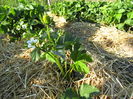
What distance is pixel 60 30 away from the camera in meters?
1.02

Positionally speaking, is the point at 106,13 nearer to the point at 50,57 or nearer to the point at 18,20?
the point at 18,20

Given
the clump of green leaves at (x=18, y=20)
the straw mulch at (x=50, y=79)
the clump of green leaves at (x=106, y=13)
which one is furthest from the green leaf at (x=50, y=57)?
the clump of green leaves at (x=106, y=13)

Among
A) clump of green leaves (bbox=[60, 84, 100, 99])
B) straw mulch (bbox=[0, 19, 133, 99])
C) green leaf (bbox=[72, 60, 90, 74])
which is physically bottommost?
straw mulch (bbox=[0, 19, 133, 99])

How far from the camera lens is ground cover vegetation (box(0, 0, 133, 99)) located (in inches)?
35.8

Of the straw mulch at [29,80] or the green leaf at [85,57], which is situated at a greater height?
the green leaf at [85,57]

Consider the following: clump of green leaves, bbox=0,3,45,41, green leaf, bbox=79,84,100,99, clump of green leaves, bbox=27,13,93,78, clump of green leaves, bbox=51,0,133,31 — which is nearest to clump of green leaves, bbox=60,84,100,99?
green leaf, bbox=79,84,100,99

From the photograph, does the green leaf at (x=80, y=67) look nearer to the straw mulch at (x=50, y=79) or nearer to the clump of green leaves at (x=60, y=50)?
the clump of green leaves at (x=60, y=50)

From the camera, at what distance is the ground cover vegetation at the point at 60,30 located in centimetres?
91

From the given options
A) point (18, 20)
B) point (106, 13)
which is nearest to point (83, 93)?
point (18, 20)

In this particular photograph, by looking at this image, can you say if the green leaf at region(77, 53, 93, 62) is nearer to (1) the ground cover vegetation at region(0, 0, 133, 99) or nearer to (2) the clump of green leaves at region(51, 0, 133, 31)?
(1) the ground cover vegetation at region(0, 0, 133, 99)

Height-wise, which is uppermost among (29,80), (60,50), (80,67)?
(60,50)

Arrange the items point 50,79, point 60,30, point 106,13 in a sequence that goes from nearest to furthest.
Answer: point 60,30
point 50,79
point 106,13

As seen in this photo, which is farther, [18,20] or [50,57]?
[18,20]

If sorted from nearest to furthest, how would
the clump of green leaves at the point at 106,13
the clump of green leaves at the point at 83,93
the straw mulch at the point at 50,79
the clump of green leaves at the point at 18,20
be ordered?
1. the clump of green leaves at the point at 83,93
2. the straw mulch at the point at 50,79
3. the clump of green leaves at the point at 18,20
4. the clump of green leaves at the point at 106,13
